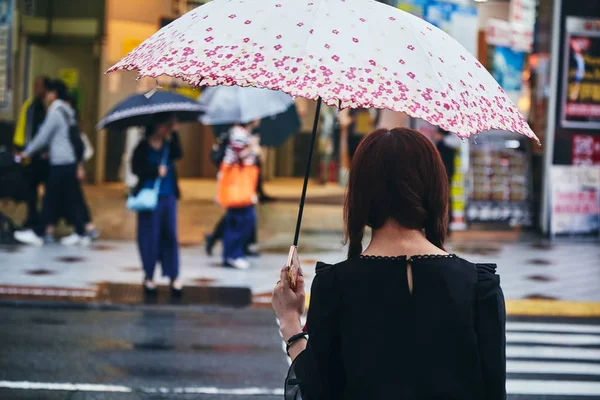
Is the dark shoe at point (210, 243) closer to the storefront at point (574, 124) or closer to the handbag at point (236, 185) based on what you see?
the handbag at point (236, 185)

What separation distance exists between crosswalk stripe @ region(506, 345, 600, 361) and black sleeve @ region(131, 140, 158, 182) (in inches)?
141

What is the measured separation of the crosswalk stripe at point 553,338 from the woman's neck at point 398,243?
239 inches

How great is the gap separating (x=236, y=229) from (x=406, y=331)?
9223mm

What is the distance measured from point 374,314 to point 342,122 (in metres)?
23.8

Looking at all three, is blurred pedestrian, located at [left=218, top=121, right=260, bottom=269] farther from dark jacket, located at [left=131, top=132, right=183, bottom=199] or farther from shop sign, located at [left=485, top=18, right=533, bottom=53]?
shop sign, located at [left=485, top=18, right=533, bottom=53]

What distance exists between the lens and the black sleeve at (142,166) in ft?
31.0

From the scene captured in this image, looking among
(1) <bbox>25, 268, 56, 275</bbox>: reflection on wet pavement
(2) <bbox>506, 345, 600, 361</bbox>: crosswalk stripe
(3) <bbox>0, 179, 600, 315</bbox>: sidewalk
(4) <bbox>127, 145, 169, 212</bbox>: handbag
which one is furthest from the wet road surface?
(2) <bbox>506, 345, 600, 361</bbox>: crosswalk stripe

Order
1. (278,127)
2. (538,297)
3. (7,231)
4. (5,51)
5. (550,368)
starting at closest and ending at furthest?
1. (550,368)
2. (538,297)
3. (7,231)
4. (278,127)
5. (5,51)

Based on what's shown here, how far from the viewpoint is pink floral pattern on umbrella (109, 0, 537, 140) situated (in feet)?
9.80

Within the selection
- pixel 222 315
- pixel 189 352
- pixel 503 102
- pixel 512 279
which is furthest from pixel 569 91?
pixel 503 102

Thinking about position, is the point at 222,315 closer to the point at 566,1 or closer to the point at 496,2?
the point at 566,1

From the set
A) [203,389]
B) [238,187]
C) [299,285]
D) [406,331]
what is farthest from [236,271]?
[406,331]

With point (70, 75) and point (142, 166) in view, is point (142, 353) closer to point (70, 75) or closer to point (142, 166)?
point (142, 166)

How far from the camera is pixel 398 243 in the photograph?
281 centimetres
